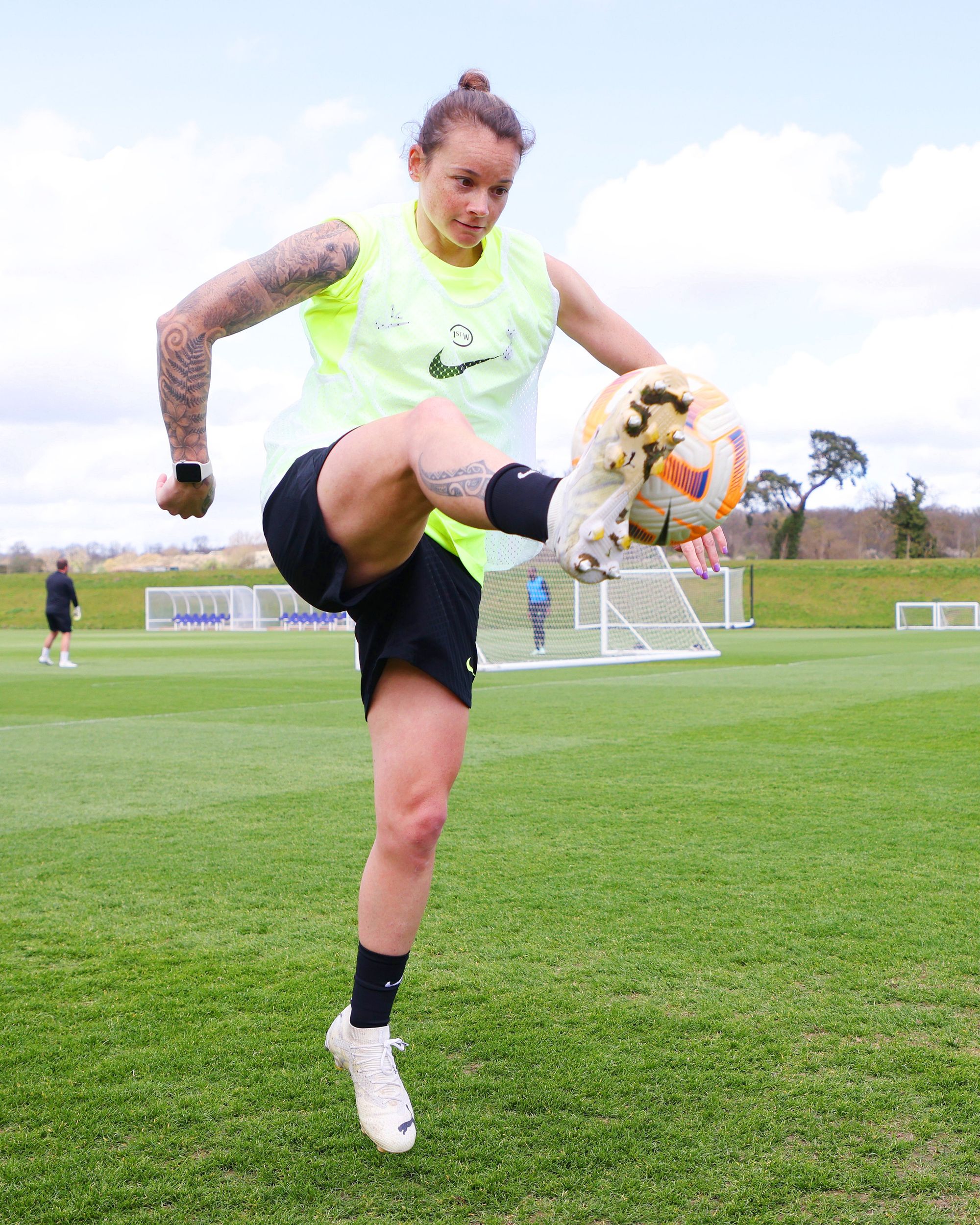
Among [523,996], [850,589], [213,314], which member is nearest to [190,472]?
[213,314]

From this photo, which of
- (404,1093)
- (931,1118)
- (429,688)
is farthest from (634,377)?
(931,1118)

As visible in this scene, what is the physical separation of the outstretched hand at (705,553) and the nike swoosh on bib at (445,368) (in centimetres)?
66

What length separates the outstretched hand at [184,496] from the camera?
2.41m

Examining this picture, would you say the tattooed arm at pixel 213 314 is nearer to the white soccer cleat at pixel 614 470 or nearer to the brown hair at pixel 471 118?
the brown hair at pixel 471 118

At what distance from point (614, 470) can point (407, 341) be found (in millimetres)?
949

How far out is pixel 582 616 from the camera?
888 inches

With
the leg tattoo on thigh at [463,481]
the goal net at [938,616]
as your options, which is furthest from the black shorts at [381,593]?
the goal net at [938,616]

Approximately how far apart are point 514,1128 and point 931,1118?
85 centimetres

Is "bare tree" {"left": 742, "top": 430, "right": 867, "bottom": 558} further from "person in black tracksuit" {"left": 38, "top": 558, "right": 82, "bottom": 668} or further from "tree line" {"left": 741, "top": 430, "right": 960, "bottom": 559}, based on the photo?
"person in black tracksuit" {"left": 38, "top": 558, "right": 82, "bottom": 668}

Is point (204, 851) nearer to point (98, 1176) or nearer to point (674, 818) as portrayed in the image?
point (674, 818)

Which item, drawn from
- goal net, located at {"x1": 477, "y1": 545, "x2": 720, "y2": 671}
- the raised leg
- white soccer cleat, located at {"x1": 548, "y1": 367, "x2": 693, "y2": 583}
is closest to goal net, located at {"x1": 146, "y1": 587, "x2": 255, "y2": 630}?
goal net, located at {"x1": 477, "y1": 545, "x2": 720, "y2": 671}

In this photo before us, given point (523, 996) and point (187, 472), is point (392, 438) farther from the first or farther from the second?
point (523, 996)

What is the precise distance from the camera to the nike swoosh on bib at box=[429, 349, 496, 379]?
98.9 inches

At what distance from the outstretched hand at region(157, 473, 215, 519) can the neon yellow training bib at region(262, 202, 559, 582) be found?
0.14m
